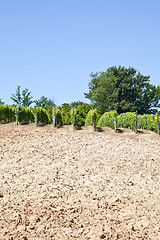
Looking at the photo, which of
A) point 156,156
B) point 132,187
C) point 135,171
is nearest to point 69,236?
point 132,187

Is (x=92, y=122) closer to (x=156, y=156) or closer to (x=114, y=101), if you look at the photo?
(x=156, y=156)

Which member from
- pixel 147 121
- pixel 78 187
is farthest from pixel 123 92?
pixel 78 187

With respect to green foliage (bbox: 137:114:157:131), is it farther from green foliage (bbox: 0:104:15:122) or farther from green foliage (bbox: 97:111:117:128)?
green foliage (bbox: 0:104:15:122)

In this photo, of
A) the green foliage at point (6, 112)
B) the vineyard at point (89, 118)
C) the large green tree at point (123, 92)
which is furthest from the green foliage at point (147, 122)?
the large green tree at point (123, 92)

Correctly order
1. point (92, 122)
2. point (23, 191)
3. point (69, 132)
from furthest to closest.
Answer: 1. point (92, 122)
2. point (69, 132)
3. point (23, 191)

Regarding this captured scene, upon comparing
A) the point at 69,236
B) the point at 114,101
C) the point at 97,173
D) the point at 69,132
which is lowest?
the point at 69,236

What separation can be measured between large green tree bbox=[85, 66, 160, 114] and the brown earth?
2142 cm

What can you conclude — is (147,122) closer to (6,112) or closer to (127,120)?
(127,120)

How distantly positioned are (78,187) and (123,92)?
30.9 m

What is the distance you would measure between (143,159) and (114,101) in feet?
81.9

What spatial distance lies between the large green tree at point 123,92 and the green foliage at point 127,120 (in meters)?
16.3

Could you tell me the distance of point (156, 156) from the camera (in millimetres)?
13656

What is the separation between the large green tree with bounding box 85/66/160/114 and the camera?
37.4m

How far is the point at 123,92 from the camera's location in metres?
38.3
